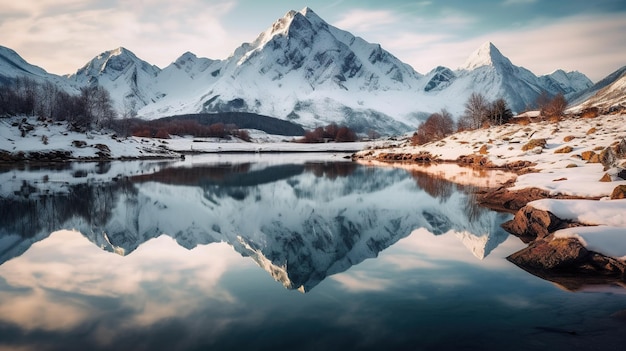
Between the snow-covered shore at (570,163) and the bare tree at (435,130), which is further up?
the bare tree at (435,130)

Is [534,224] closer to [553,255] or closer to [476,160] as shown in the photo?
[553,255]

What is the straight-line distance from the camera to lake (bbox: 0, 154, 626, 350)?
5.75m

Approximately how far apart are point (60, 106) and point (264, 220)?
84328 millimetres

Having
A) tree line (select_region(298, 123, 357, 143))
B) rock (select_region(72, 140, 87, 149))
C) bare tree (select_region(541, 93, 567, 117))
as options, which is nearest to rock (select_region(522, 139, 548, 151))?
bare tree (select_region(541, 93, 567, 117))

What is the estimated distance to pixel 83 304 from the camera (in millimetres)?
7023

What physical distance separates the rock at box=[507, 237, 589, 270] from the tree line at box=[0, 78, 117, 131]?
2905 inches

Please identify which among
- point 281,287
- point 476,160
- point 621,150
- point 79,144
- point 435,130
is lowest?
point 281,287

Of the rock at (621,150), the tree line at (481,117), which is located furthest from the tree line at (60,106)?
the rock at (621,150)

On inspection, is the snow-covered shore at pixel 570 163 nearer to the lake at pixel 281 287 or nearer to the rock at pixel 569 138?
the rock at pixel 569 138

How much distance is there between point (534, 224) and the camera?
11500 mm

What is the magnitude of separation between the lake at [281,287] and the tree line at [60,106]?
215 feet

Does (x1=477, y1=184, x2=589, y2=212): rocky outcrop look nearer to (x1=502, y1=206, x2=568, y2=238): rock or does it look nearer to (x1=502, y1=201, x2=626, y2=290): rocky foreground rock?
(x1=502, y1=206, x2=568, y2=238): rock

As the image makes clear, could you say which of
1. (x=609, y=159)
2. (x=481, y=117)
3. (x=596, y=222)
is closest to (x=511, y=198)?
(x=609, y=159)

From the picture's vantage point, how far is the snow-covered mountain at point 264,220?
10914 mm
